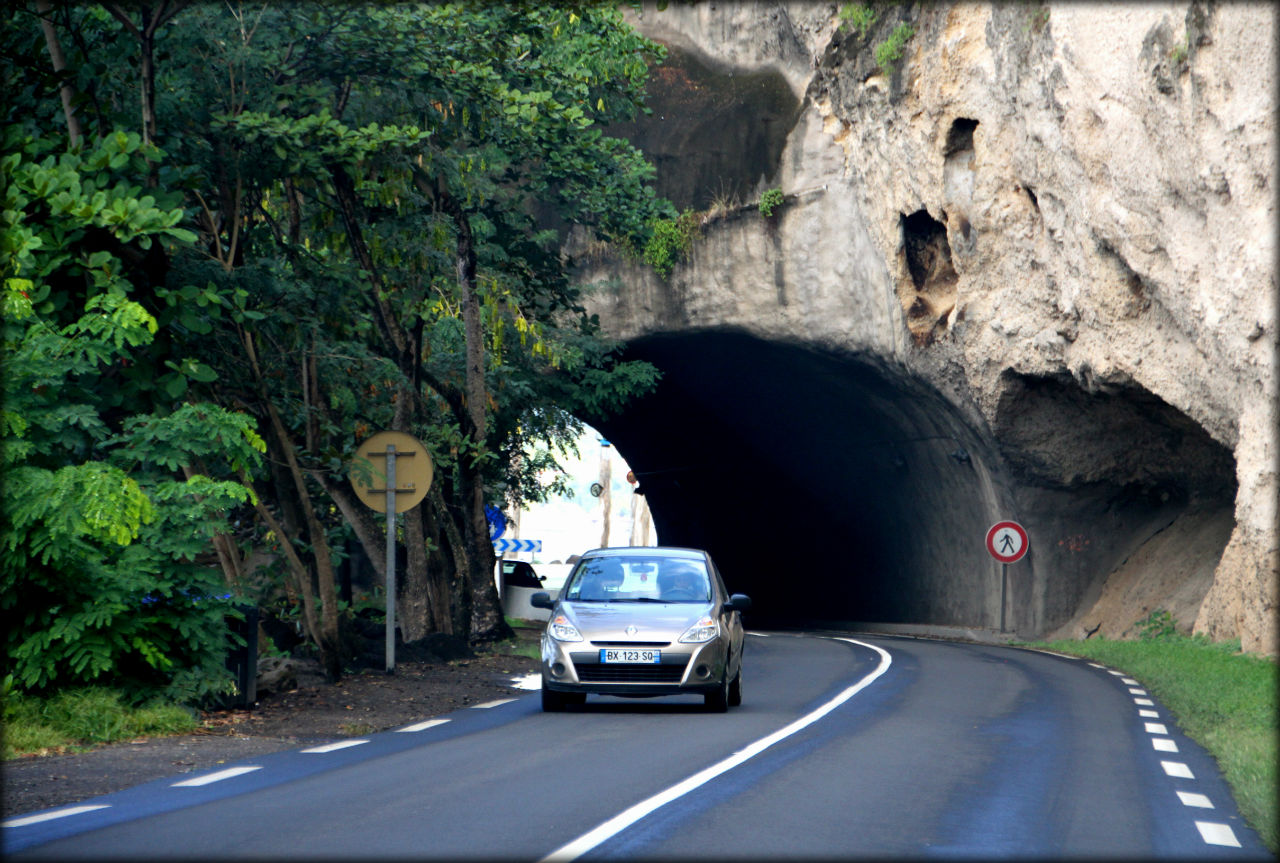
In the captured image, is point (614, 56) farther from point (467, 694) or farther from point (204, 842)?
point (204, 842)

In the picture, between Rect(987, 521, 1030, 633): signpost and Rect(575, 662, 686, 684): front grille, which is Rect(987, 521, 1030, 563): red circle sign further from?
Rect(575, 662, 686, 684): front grille

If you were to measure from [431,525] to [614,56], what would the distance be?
336 inches

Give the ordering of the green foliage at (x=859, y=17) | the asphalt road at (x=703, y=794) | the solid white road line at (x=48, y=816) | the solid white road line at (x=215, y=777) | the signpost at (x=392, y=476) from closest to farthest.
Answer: the asphalt road at (x=703, y=794), the solid white road line at (x=48, y=816), the solid white road line at (x=215, y=777), the signpost at (x=392, y=476), the green foliage at (x=859, y=17)

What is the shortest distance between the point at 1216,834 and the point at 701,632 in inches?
237

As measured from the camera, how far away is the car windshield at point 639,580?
14000 mm

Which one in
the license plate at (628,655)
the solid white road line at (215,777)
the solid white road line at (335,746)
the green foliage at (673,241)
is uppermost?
the green foliage at (673,241)

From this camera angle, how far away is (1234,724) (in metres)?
12.5

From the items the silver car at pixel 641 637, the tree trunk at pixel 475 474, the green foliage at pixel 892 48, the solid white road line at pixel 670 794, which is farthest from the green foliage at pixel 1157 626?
the silver car at pixel 641 637

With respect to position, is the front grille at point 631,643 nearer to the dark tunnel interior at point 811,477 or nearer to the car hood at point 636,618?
the car hood at point 636,618

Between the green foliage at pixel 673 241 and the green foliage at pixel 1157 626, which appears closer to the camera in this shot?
the green foliage at pixel 1157 626

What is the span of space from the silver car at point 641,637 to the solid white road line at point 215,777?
3963 mm

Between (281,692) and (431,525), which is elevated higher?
(431,525)

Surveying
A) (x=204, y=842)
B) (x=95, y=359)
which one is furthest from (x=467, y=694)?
(x=204, y=842)

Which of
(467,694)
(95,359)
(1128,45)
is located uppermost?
(1128,45)
